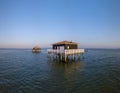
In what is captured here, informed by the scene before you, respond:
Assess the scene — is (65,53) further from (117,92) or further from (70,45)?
(117,92)

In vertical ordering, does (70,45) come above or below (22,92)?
above

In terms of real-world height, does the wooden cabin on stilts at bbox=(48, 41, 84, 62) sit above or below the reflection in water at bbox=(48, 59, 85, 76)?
above

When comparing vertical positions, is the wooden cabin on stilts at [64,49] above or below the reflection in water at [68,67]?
above

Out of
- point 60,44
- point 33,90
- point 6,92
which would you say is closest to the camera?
point 6,92

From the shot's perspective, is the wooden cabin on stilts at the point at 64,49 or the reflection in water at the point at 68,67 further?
the wooden cabin on stilts at the point at 64,49

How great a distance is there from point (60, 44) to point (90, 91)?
23.2 m

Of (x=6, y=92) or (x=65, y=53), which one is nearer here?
(x=6, y=92)

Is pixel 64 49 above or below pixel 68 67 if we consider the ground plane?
above

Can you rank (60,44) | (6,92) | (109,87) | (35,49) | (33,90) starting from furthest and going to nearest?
(35,49), (60,44), (109,87), (33,90), (6,92)

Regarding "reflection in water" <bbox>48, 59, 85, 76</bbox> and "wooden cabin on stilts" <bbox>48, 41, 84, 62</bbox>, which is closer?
"reflection in water" <bbox>48, 59, 85, 76</bbox>

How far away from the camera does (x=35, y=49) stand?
3497 inches

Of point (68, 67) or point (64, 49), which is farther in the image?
point (64, 49)

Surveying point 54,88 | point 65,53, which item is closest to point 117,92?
point 54,88

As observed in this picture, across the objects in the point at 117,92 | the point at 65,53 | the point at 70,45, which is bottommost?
the point at 117,92
